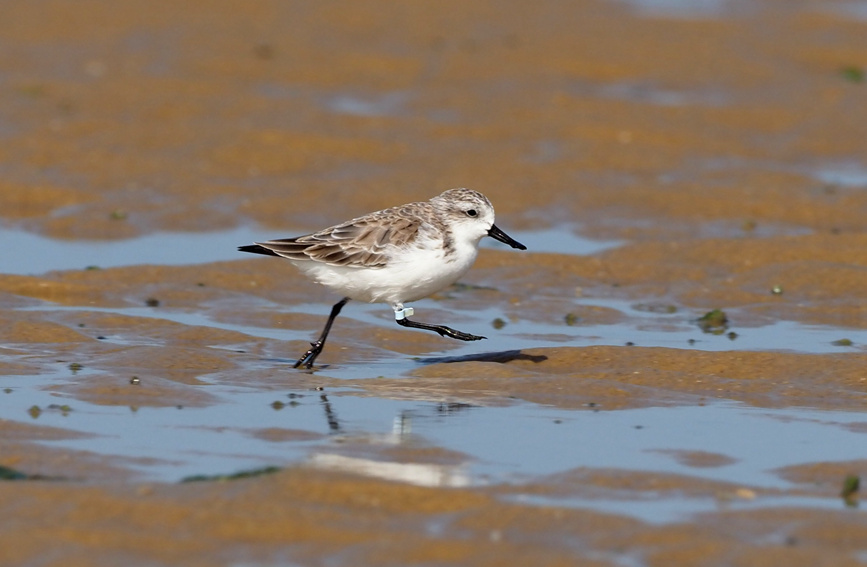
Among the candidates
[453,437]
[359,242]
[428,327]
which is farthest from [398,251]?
[453,437]

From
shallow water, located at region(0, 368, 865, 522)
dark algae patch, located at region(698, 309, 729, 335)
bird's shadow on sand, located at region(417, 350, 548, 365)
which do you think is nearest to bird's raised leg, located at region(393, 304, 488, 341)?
bird's shadow on sand, located at region(417, 350, 548, 365)

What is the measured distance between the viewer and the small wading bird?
11.3 metres

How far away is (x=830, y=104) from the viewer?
2200cm

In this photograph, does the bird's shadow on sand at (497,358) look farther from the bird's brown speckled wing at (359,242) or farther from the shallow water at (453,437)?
the shallow water at (453,437)

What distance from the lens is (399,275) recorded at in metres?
11.3

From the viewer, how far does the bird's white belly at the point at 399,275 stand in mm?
11273

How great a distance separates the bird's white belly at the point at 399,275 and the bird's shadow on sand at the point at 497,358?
0.66 metres

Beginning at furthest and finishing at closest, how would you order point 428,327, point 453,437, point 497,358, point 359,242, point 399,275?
point 497,358
point 428,327
point 359,242
point 399,275
point 453,437

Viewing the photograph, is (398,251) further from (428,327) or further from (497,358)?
(497,358)

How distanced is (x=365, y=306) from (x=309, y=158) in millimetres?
5350

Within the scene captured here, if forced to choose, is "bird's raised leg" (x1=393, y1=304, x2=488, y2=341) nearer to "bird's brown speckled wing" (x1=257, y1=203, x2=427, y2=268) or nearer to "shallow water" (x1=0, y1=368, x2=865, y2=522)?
"bird's brown speckled wing" (x1=257, y1=203, x2=427, y2=268)

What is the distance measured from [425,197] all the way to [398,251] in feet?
20.8

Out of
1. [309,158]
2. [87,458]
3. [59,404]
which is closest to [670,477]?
[87,458]

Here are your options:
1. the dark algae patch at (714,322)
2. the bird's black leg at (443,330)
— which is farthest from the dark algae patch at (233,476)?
the dark algae patch at (714,322)
